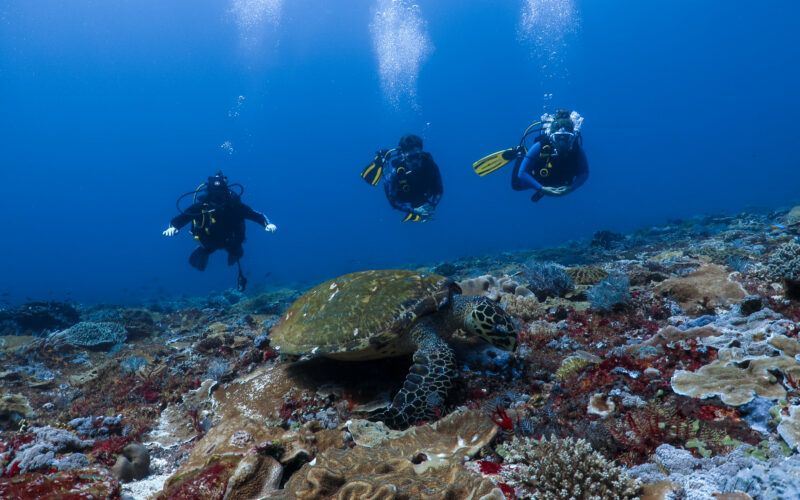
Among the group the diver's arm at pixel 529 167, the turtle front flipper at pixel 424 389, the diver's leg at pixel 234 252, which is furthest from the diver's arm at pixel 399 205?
the turtle front flipper at pixel 424 389

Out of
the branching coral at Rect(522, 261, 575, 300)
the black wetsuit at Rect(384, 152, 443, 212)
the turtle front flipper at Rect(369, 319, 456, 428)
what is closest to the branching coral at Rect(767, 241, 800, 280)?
the branching coral at Rect(522, 261, 575, 300)

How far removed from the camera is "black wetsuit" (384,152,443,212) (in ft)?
51.1

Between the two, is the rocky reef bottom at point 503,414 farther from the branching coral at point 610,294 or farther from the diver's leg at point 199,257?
the diver's leg at point 199,257

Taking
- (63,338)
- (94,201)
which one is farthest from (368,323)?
(94,201)

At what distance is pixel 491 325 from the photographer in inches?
190

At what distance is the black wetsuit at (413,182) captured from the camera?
15579mm

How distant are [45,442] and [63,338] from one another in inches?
319

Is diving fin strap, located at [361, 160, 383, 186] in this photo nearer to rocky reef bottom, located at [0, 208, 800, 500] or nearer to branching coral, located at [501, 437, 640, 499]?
rocky reef bottom, located at [0, 208, 800, 500]

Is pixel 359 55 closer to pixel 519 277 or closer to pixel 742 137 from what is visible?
pixel 519 277

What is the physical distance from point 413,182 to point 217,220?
760cm

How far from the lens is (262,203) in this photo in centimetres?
17838

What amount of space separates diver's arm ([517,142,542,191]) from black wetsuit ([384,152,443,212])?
11.0 ft

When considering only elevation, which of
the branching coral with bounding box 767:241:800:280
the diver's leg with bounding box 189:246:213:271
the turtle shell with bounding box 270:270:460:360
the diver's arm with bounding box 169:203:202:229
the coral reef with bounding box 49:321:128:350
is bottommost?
the branching coral with bounding box 767:241:800:280

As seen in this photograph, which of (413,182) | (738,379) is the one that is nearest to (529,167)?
(413,182)
